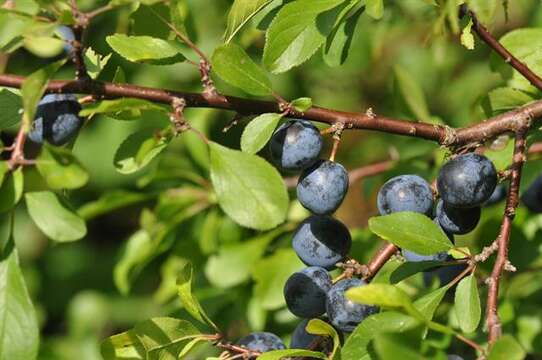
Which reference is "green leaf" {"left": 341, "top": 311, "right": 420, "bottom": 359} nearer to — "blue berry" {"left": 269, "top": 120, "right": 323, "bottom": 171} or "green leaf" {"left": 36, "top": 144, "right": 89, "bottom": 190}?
"blue berry" {"left": 269, "top": 120, "right": 323, "bottom": 171}

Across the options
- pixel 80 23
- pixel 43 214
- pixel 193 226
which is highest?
pixel 80 23

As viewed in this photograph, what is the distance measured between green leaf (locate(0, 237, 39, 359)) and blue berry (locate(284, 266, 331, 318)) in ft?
1.09

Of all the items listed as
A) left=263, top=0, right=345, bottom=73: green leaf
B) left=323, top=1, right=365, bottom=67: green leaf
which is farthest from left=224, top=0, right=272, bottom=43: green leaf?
left=323, top=1, right=365, bottom=67: green leaf

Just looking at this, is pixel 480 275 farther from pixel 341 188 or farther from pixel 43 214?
pixel 43 214

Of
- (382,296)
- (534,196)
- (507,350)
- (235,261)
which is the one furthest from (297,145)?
(235,261)

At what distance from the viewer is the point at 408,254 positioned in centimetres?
125

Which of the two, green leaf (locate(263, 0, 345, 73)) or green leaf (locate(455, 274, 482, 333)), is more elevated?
green leaf (locate(263, 0, 345, 73))

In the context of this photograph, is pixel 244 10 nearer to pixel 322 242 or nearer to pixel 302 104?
pixel 302 104

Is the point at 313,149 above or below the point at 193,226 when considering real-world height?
above

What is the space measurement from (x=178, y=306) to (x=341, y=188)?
0.76 m

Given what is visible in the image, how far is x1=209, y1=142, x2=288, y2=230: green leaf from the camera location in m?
1.11

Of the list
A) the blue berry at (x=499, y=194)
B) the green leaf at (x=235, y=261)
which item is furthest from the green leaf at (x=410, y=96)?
the green leaf at (x=235, y=261)

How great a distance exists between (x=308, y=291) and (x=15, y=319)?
373 millimetres

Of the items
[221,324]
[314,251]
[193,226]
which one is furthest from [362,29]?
[314,251]
